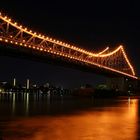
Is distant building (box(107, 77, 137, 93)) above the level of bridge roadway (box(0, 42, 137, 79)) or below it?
below

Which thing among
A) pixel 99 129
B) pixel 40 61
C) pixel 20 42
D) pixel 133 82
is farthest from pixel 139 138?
pixel 133 82

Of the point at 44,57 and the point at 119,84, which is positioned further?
the point at 119,84

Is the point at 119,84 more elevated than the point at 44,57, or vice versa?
the point at 44,57

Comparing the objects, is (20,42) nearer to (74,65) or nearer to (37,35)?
(37,35)

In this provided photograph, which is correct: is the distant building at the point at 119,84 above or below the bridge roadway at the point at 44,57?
below

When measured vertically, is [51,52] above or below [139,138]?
above

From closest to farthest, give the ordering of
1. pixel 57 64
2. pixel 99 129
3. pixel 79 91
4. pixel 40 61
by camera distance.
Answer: pixel 99 129
pixel 40 61
pixel 57 64
pixel 79 91

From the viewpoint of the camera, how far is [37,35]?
260 ft

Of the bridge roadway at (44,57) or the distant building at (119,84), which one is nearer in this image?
the bridge roadway at (44,57)

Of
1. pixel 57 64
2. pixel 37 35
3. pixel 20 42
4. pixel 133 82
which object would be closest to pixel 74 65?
pixel 57 64

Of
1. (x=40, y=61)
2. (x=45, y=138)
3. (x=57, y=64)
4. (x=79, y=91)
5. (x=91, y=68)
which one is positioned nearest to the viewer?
(x=45, y=138)

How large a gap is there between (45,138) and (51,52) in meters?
58.4

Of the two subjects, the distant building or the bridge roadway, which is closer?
the bridge roadway

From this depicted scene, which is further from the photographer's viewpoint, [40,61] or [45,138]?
[40,61]
